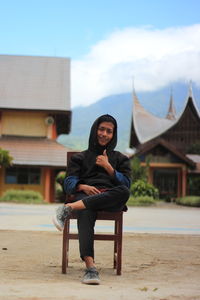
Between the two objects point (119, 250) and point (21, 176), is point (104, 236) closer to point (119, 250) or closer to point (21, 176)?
point (119, 250)

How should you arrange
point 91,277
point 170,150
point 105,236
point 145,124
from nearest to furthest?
point 91,277 < point 105,236 < point 170,150 < point 145,124

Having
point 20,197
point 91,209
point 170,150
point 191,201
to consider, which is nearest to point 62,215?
point 91,209

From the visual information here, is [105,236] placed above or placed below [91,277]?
above

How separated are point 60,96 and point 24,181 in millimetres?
4221

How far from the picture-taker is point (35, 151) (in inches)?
848

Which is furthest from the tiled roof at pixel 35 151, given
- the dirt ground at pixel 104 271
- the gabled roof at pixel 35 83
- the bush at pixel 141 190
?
the dirt ground at pixel 104 271

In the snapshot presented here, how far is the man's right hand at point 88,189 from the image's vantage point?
359 cm


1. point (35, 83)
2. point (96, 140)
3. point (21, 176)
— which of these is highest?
point (35, 83)

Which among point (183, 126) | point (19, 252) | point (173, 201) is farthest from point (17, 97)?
point (19, 252)

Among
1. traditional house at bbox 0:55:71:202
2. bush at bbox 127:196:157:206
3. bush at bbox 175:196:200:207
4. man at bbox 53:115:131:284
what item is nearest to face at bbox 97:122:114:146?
man at bbox 53:115:131:284

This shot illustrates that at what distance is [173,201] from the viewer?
27.7m

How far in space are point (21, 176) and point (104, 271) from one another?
18695mm

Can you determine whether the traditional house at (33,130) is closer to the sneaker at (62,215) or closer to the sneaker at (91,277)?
the sneaker at (62,215)

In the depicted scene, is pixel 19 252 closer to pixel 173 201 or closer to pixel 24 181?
pixel 24 181
